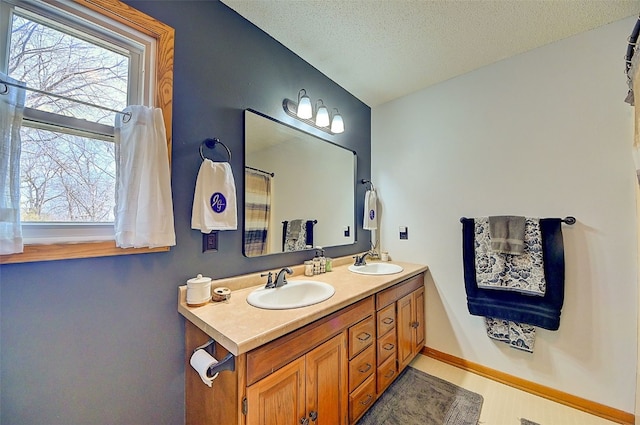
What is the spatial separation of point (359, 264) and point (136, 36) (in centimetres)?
209

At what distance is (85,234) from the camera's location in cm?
106

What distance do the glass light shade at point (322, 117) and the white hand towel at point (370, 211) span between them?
0.89 m

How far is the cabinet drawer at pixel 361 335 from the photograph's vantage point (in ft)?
4.64

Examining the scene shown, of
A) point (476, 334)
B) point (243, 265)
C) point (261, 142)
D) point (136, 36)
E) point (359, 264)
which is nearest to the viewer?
point (136, 36)

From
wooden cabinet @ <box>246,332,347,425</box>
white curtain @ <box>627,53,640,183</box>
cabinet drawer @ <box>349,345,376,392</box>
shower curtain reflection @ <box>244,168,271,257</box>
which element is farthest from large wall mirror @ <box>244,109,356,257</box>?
white curtain @ <box>627,53,640,183</box>

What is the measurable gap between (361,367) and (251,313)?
0.80 metres

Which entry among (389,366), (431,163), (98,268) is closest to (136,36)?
(98,268)

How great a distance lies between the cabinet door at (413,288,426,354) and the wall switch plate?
165cm

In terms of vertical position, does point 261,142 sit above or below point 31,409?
above

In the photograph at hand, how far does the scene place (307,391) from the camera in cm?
114

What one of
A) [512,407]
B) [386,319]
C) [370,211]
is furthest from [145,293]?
[512,407]

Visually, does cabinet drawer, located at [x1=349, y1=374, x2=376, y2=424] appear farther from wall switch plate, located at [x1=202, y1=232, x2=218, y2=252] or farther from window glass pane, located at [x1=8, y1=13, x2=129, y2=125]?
window glass pane, located at [x1=8, y1=13, x2=129, y2=125]

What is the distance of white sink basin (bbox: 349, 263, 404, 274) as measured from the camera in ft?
→ 6.98

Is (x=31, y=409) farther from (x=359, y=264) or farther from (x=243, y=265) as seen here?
(x=359, y=264)
